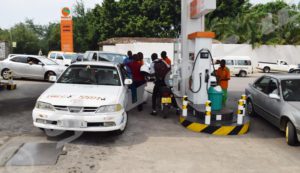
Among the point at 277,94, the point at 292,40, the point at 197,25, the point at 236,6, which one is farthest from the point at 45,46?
the point at 277,94

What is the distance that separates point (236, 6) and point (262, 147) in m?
37.4

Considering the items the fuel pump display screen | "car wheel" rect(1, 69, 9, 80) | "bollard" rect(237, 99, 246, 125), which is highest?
the fuel pump display screen

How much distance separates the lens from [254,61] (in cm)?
3553

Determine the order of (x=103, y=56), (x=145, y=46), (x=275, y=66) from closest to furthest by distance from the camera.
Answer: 1. (x=103, y=56)
2. (x=275, y=66)
3. (x=145, y=46)

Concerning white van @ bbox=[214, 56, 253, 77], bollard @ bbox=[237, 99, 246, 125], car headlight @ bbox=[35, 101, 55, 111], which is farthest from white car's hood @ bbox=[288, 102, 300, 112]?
white van @ bbox=[214, 56, 253, 77]

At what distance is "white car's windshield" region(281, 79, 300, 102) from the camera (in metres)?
7.40

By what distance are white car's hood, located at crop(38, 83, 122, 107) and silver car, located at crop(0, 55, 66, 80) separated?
33.6 feet

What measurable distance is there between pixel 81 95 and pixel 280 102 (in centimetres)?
445

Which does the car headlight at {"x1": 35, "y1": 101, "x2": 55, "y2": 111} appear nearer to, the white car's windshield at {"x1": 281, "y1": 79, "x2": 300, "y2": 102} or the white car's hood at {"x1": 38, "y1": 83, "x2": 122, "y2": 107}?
the white car's hood at {"x1": 38, "y1": 83, "x2": 122, "y2": 107}

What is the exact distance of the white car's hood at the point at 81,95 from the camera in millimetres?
6250

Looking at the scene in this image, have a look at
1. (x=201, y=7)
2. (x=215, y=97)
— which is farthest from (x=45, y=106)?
(x=201, y=7)

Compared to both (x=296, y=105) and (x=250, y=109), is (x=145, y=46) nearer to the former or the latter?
(x=250, y=109)

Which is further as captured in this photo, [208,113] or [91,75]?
[91,75]

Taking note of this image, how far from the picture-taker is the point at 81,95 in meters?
6.52
